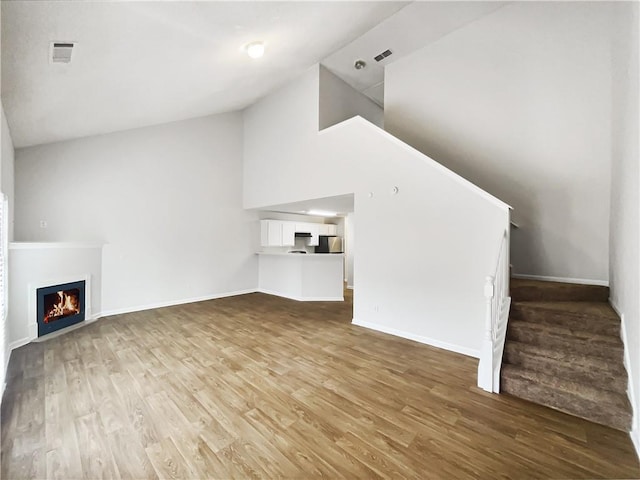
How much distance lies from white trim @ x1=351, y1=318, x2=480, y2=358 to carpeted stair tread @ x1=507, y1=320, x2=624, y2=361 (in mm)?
621

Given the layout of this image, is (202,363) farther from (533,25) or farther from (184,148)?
(533,25)

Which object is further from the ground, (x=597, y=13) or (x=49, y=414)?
(x=597, y=13)

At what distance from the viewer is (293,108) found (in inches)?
220

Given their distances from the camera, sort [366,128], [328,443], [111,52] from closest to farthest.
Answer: [328,443] → [111,52] → [366,128]

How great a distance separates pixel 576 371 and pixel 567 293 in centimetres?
123

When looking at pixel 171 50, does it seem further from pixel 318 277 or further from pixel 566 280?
pixel 566 280

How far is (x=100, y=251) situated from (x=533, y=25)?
8.04 meters

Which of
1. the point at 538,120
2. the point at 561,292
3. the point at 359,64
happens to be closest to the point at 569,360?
the point at 561,292

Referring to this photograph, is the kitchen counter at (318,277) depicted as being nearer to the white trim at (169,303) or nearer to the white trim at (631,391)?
the white trim at (169,303)

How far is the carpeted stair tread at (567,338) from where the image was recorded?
2346 mm

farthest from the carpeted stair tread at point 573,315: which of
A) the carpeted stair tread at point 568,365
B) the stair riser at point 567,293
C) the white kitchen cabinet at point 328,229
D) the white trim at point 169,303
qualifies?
the white kitchen cabinet at point 328,229

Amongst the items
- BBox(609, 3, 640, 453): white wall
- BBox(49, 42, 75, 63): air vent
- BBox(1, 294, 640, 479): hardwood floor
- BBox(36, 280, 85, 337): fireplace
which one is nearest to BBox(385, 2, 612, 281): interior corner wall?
BBox(609, 3, 640, 453): white wall

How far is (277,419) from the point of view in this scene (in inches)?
81.9

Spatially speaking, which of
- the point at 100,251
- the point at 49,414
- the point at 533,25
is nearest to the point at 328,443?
the point at 49,414
